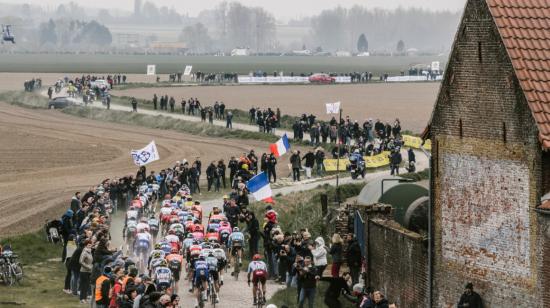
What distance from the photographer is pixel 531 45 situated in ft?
74.8

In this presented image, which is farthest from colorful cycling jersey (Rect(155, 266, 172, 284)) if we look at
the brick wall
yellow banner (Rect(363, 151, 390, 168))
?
yellow banner (Rect(363, 151, 390, 168))

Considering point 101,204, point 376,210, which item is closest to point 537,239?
point 376,210

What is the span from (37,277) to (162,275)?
7.58 m

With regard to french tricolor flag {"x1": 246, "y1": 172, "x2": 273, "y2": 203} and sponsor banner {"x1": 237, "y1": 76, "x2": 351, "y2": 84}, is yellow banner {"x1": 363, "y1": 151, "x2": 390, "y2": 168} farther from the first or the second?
sponsor banner {"x1": 237, "y1": 76, "x2": 351, "y2": 84}

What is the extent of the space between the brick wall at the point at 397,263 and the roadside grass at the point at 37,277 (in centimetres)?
712

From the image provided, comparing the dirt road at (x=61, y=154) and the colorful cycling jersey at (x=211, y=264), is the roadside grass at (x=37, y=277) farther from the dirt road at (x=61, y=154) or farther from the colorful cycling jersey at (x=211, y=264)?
the dirt road at (x=61, y=154)

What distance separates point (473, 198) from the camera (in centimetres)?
2378

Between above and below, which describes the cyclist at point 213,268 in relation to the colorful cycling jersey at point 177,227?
below

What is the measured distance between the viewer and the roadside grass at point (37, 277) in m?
27.9

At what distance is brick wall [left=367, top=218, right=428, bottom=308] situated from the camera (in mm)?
25578

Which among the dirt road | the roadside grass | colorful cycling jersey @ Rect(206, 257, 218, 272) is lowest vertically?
the dirt road

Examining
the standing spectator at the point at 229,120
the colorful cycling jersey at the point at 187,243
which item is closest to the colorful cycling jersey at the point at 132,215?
the colorful cycling jersey at the point at 187,243

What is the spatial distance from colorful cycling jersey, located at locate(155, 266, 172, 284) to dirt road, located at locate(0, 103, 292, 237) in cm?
1629

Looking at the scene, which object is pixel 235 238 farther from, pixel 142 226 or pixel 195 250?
pixel 195 250
